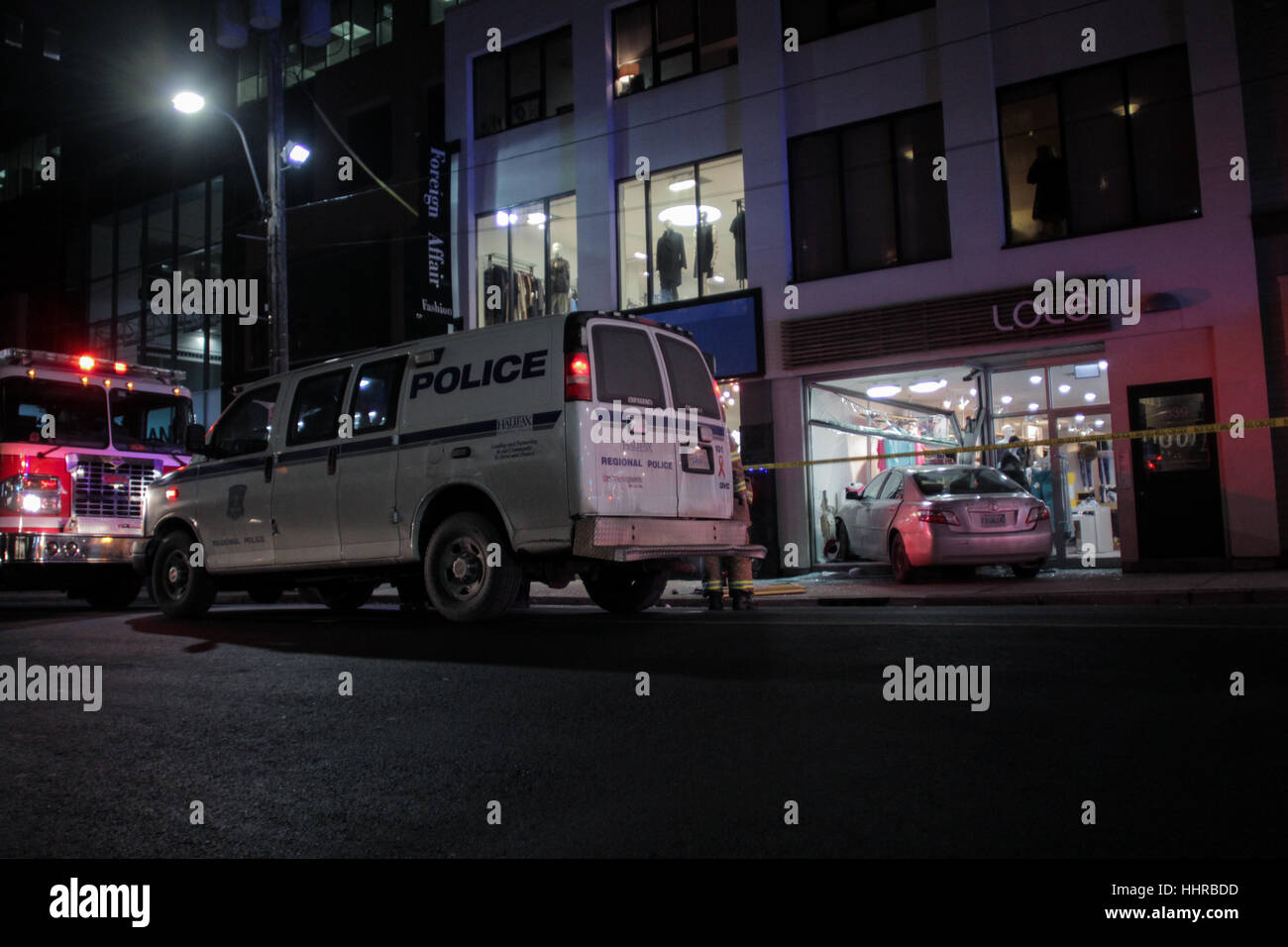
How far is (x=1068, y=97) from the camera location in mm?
16562

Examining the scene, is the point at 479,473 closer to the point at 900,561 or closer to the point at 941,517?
the point at 941,517

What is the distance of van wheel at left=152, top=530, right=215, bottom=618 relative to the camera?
10.6 metres

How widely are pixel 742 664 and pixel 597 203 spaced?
16.3m

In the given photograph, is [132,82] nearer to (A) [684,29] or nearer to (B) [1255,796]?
(A) [684,29]

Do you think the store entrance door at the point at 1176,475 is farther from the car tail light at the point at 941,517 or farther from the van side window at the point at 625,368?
the van side window at the point at 625,368

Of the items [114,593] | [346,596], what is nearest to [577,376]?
[346,596]

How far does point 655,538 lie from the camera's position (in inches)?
332

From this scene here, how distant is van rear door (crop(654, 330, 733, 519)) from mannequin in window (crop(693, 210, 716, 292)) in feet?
34.9

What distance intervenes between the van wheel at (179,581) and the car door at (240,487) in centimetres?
28

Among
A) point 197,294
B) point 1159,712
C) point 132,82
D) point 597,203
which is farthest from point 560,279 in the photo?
point 132,82

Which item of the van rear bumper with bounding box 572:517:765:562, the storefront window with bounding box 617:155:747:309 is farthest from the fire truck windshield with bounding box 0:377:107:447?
the storefront window with bounding box 617:155:747:309

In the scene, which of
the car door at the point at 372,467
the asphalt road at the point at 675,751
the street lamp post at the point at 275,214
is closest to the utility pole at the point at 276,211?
the street lamp post at the point at 275,214

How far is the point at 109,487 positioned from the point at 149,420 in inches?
53.6
